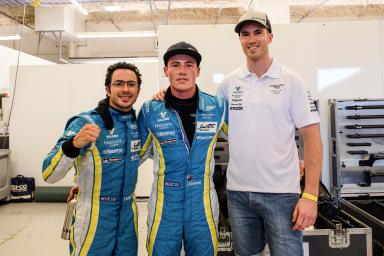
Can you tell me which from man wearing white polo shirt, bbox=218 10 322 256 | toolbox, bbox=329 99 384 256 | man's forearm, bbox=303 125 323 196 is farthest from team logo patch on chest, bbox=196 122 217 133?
toolbox, bbox=329 99 384 256

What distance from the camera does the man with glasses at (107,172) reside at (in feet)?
A: 4.72

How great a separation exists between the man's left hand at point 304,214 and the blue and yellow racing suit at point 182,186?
1.24ft

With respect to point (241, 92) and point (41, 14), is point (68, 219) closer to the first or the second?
point (241, 92)

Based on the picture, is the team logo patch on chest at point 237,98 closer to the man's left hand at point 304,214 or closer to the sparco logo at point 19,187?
the man's left hand at point 304,214

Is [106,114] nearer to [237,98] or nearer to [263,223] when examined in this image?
[237,98]

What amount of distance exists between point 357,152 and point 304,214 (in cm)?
147

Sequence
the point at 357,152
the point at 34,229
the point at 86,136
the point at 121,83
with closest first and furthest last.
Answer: the point at 86,136, the point at 121,83, the point at 357,152, the point at 34,229

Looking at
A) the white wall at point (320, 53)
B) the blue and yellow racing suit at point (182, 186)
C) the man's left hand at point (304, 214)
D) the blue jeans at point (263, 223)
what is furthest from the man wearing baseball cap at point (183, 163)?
the white wall at point (320, 53)

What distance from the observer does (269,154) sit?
→ 4.52 feet

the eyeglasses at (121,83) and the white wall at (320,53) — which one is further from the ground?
the white wall at (320,53)

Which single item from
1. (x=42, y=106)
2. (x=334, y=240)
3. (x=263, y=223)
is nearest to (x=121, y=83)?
(x=263, y=223)

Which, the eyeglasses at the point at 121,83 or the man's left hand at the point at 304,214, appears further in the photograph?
the eyeglasses at the point at 121,83

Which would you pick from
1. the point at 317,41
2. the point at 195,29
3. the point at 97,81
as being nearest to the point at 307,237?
the point at 317,41

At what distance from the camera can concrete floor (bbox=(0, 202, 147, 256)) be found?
118 inches
